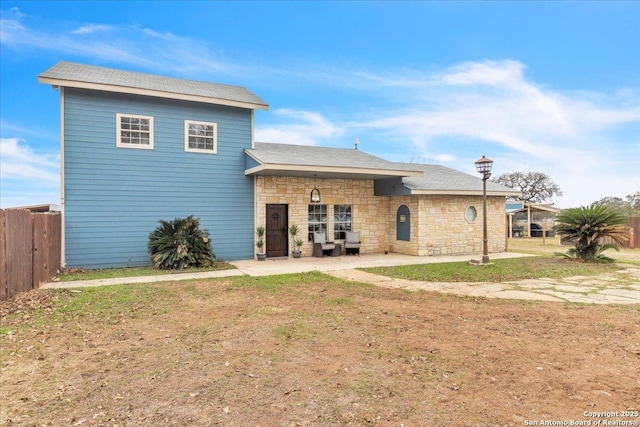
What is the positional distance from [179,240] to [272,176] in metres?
3.75

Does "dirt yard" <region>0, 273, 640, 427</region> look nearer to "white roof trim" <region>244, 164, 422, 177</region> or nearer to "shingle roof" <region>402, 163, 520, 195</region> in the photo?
"white roof trim" <region>244, 164, 422, 177</region>

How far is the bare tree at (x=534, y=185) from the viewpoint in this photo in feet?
136

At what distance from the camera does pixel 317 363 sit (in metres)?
3.45

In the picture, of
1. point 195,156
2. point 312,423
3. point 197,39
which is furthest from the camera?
point 197,39

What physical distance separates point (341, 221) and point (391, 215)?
2.14 m

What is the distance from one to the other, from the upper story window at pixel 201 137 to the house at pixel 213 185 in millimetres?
32

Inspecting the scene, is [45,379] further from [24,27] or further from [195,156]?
[24,27]

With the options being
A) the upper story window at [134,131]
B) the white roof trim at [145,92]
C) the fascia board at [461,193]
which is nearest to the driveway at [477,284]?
the fascia board at [461,193]

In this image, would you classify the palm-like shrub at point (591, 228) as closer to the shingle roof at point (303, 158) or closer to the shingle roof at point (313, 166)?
the shingle roof at point (313, 166)

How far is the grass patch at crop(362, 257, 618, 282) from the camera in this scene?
8.22 metres

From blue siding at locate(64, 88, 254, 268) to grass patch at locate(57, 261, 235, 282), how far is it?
42 centimetres

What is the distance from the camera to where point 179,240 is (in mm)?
9773

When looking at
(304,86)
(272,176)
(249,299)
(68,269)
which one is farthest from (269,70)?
(249,299)

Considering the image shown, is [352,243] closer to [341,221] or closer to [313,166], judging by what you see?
[341,221]
